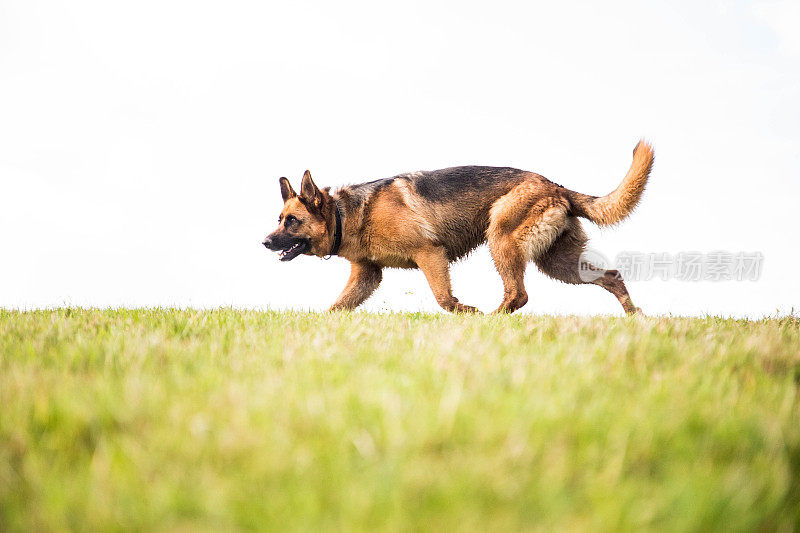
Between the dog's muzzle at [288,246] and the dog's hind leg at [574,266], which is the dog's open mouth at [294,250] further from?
the dog's hind leg at [574,266]

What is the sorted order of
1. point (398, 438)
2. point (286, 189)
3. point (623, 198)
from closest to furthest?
point (398, 438)
point (623, 198)
point (286, 189)

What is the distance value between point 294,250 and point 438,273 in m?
2.07

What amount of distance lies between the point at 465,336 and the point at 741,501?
213 cm

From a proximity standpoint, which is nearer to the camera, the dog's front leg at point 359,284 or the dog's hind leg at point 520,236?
the dog's hind leg at point 520,236

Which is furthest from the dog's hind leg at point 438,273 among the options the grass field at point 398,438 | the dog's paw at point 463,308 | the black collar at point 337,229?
the grass field at point 398,438

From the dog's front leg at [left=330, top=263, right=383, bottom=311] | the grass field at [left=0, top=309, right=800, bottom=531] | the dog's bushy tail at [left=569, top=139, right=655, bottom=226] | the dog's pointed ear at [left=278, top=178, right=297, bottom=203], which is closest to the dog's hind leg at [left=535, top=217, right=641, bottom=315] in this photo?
the dog's bushy tail at [left=569, top=139, right=655, bottom=226]

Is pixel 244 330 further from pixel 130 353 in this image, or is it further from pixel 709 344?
pixel 709 344

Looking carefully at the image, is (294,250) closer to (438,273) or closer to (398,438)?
(438,273)

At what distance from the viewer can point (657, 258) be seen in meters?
6.70

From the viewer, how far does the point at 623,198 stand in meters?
6.43

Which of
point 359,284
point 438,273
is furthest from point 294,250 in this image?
point 438,273

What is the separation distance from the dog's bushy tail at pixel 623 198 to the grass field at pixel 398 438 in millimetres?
3821

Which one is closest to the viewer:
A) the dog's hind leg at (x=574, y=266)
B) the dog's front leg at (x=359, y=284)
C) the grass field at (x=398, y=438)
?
the grass field at (x=398, y=438)

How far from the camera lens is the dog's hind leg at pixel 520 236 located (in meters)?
6.56
